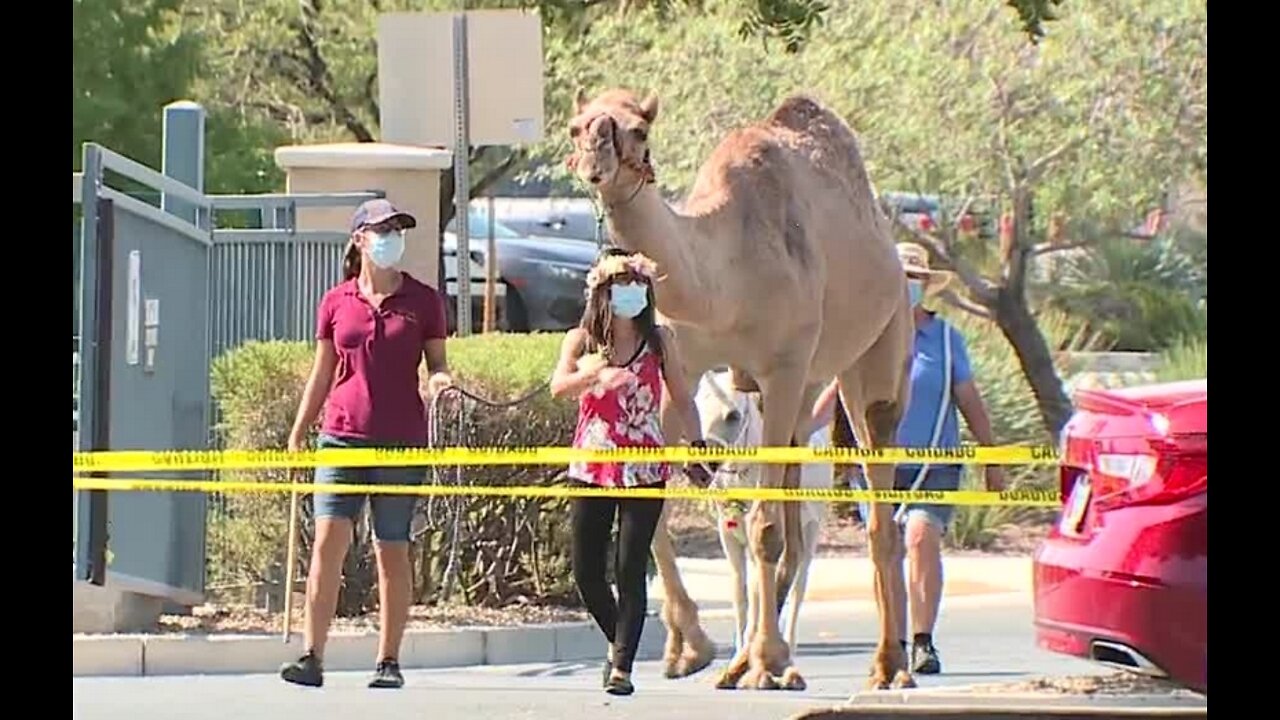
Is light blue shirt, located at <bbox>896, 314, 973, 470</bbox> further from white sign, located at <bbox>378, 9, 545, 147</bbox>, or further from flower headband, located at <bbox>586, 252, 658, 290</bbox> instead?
white sign, located at <bbox>378, 9, 545, 147</bbox>

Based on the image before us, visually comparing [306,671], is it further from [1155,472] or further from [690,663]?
[1155,472]

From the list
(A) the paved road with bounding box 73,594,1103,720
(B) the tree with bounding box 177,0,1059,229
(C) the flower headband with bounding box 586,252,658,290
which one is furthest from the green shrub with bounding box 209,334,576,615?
(B) the tree with bounding box 177,0,1059,229

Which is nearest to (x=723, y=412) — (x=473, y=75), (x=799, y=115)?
(x=799, y=115)

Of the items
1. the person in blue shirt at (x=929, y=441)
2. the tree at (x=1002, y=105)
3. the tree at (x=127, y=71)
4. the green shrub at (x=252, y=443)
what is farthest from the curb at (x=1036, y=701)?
the tree at (x=127, y=71)

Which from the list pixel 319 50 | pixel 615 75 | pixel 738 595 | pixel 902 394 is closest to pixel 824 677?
pixel 738 595

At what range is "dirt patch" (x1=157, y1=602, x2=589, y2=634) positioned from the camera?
11.4m

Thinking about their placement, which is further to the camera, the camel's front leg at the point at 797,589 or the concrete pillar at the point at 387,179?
the concrete pillar at the point at 387,179

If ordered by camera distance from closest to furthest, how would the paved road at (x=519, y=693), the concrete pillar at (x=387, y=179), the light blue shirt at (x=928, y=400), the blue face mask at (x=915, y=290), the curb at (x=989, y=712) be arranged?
the curb at (x=989, y=712) → the paved road at (x=519, y=693) → the light blue shirt at (x=928, y=400) → the blue face mask at (x=915, y=290) → the concrete pillar at (x=387, y=179)

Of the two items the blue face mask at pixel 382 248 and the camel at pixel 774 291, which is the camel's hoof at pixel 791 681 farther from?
the blue face mask at pixel 382 248

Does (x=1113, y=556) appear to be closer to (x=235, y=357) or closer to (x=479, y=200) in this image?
(x=235, y=357)

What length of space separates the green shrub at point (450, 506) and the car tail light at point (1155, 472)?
169 inches

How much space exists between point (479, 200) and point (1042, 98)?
9.72 metres

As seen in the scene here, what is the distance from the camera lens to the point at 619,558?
915 cm

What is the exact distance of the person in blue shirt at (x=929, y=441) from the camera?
34.9 ft
